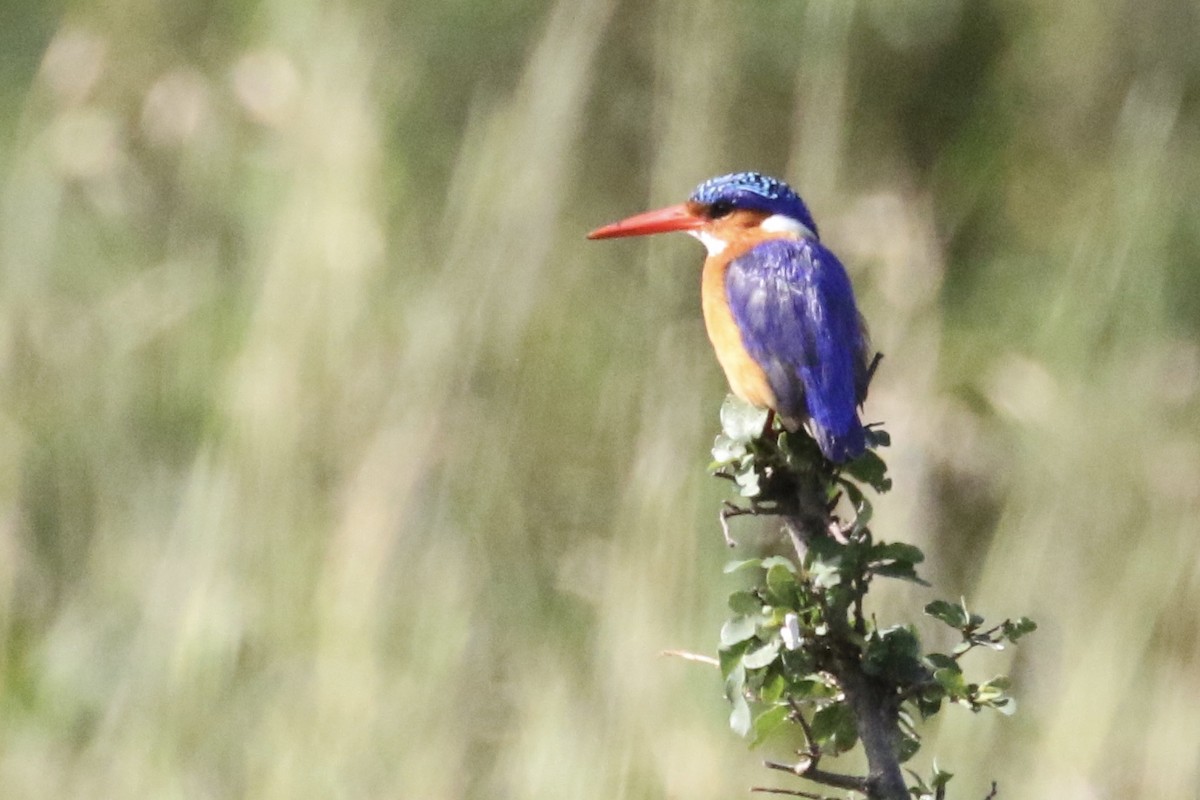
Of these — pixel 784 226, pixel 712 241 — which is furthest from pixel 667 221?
pixel 784 226

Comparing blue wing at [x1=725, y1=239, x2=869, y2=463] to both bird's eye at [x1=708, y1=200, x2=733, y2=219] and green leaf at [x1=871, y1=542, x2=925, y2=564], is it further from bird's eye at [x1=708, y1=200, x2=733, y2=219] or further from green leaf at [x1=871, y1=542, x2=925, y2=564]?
green leaf at [x1=871, y1=542, x2=925, y2=564]

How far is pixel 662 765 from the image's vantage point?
8.40 feet

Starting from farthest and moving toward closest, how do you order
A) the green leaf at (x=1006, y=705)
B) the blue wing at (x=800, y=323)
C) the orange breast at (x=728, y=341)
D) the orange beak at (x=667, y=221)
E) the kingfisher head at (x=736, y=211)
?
the kingfisher head at (x=736, y=211) < the orange beak at (x=667, y=221) < the orange breast at (x=728, y=341) < the blue wing at (x=800, y=323) < the green leaf at (x=1006, y=705)

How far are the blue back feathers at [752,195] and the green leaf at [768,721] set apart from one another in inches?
62.1

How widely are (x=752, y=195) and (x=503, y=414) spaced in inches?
25.8

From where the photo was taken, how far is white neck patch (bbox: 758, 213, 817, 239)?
2.71m

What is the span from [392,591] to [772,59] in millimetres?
1925

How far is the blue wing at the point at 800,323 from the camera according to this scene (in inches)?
79.0

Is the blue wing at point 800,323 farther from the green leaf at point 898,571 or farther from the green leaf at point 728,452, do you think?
the green leaf at point 898,571

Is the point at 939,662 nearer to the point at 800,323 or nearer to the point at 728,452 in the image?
the point at 728,452

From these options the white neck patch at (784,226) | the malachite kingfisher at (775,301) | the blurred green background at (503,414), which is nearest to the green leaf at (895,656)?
the malachite kingfisher at (775,301)

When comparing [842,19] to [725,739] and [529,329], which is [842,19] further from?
[725,739]

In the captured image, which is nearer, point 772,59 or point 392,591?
point 392,591

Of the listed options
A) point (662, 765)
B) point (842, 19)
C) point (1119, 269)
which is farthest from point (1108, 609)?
point (842, 19)
